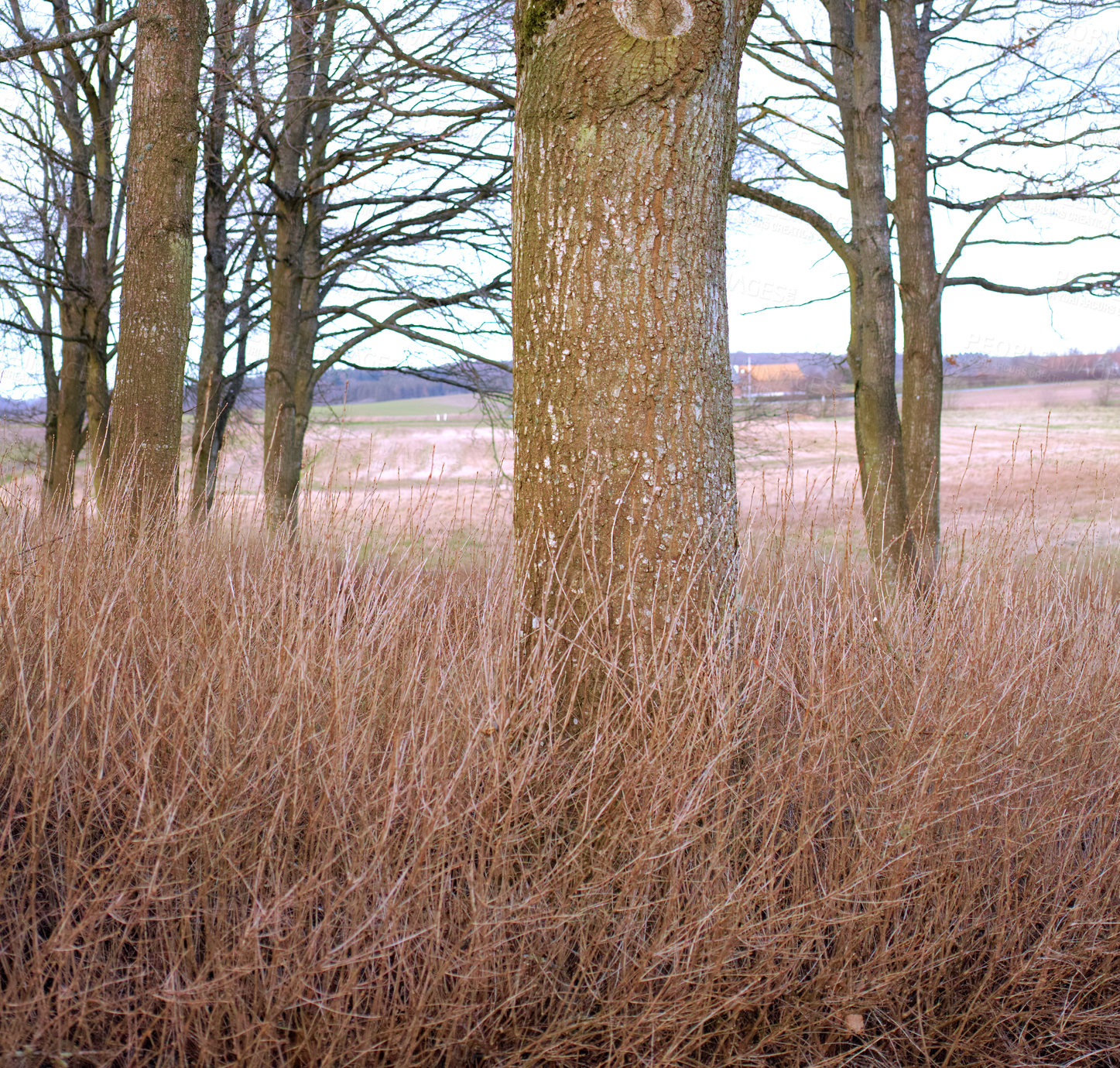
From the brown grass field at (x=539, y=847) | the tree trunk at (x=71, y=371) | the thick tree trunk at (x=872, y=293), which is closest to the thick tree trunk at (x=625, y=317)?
the brown grass field at (x=539, y=847)

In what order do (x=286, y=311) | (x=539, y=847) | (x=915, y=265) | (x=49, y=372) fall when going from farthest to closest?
1. (x=49, y=372)
2. (x=286, y=311)
3. (x=915, y=265)
4. (x=539, y=847)

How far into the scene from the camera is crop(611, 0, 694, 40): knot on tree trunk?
2.38m

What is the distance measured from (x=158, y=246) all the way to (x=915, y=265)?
474 cm

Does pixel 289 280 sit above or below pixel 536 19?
above

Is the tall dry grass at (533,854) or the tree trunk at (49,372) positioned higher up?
the tree trunk at (49,372)

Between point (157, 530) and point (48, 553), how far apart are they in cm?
99

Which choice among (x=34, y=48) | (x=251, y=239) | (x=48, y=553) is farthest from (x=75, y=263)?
(x=48, y=553)

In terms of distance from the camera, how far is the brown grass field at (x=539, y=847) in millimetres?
1794

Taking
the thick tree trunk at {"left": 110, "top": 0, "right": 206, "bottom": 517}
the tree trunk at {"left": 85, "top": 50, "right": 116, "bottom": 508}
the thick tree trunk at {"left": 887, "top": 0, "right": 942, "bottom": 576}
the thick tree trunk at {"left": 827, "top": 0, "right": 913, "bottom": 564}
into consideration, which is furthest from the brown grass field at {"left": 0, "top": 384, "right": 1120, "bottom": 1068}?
the tree trunk at {"left": 85, "top": 50, "right": 116, "bottom": 508}

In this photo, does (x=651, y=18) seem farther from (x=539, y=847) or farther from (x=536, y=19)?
(x=539, y=847)

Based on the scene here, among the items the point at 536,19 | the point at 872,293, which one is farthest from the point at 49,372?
the point at 536,19

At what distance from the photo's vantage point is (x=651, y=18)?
2385 millimetres

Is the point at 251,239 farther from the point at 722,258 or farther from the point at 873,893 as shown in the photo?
the point at 873,893

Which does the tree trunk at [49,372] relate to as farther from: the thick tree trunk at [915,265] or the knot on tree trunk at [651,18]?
the knot on tree trunk at [651,18]
